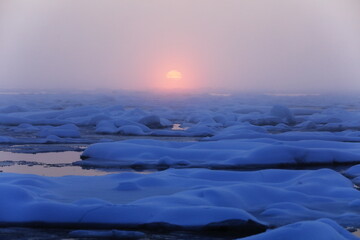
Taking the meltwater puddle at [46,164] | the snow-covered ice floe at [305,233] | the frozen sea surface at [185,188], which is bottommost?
the meltwater puddle at [46,164]

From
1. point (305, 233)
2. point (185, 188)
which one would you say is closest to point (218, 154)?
point (185, 188)

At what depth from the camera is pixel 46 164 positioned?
11352 mm

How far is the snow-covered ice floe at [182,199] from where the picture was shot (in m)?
6.12

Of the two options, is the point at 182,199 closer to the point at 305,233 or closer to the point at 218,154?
the point at 305,233

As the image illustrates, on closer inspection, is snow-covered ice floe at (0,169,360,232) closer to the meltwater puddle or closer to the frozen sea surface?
the frozen sea surface

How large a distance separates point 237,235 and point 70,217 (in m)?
1.87

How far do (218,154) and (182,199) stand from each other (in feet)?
17.8

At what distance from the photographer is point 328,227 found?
5121mm

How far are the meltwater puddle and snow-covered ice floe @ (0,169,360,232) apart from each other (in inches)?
72.1

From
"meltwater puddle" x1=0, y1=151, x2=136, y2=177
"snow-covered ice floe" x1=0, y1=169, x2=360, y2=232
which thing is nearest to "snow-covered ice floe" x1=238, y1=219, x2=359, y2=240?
"snow-covered ice floe" x1=0, y1=169, x2=360, y2=232

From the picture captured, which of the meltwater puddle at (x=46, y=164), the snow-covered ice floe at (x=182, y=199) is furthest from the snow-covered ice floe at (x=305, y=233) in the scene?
the meltwater puddle at (x=46, y=164)

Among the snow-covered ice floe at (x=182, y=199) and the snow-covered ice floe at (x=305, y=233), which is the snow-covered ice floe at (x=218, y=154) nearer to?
the snow-covered ice floe at (x=182, y=199)

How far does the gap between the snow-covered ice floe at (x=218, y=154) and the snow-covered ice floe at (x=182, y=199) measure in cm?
234

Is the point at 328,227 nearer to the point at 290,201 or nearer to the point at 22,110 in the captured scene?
the point at 290,201
